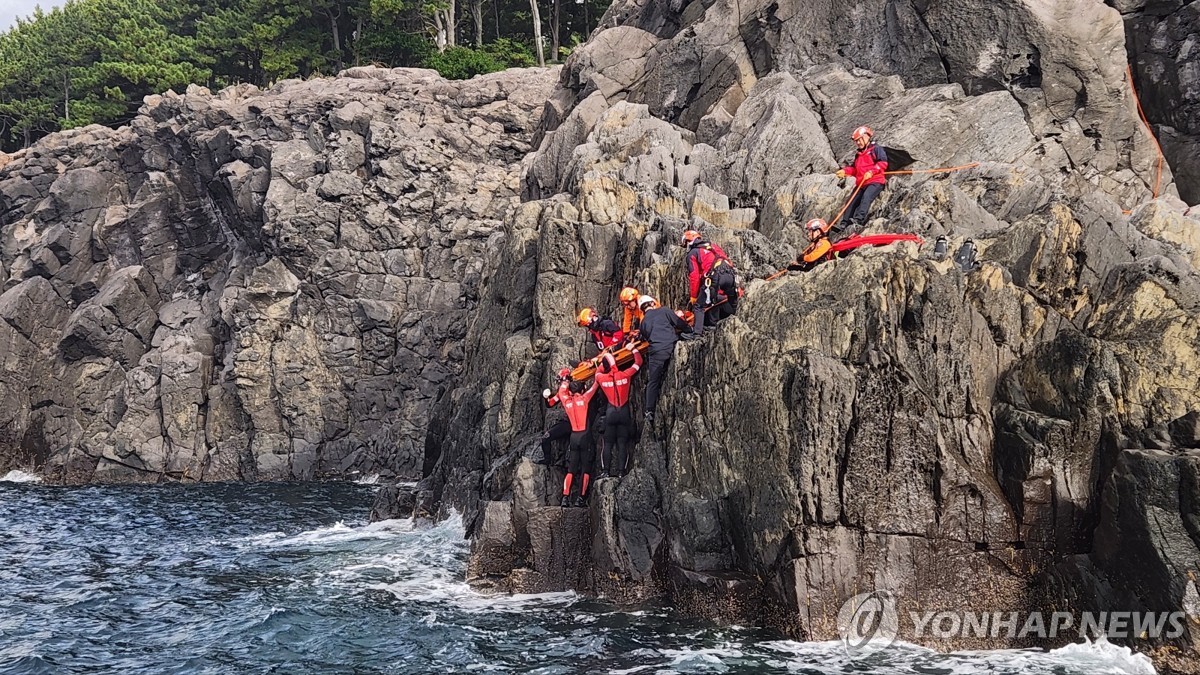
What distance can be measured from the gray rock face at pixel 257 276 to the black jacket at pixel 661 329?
862 inches

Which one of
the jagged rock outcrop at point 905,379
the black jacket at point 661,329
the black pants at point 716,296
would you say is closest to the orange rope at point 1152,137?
the jagged rock outcrop at point 905,379

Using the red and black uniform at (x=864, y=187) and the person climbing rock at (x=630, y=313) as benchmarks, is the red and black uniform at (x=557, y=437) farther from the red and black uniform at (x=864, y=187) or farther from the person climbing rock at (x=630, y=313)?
the red and black uniform at (x=864, y=187)

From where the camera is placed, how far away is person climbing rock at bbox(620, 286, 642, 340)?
22016 millimetres

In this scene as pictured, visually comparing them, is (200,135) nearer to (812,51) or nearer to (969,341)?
(812,51)

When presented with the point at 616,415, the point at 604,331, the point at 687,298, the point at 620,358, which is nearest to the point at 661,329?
the point at 620,358

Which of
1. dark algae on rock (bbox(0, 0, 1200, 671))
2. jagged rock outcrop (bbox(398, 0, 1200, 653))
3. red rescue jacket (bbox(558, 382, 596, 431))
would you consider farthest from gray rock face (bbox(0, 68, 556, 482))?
red rescue jacket (bbox(558, 382, 596, 431))

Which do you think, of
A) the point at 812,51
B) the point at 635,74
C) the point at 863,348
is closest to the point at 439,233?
the point at 635,74

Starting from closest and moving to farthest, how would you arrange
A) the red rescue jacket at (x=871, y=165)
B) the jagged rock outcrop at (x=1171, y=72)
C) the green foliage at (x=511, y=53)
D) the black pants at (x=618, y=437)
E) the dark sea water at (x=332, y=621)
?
the dark sea water at (x=332, y=621) → the black pants at (x=618, y=437) → the red rescue jacket at (x=871, y=165) → the jagged rock outcrop at (x=1171, y=72) → the green foliage at (x=511, y=53)

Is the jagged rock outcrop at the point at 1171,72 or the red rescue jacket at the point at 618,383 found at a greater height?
the jagged rock outcrop at the point at 1171,72

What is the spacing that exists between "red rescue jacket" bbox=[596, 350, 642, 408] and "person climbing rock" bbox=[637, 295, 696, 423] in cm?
41

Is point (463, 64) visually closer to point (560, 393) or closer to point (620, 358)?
point (560, 393)

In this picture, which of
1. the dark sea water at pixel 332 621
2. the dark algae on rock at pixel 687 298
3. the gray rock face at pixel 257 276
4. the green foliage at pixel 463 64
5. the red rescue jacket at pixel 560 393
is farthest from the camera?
the green foliage at pixel 463 64

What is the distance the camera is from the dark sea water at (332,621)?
15469 mm

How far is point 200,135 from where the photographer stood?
53125 mm
